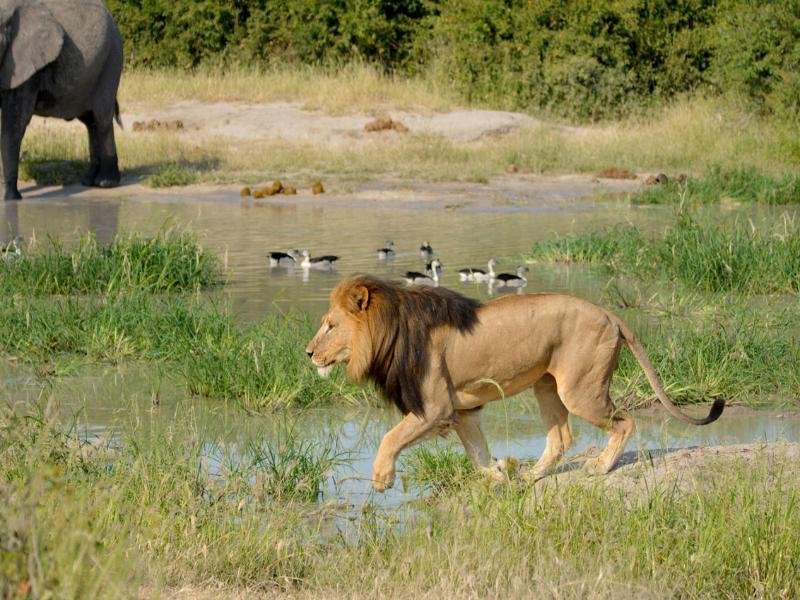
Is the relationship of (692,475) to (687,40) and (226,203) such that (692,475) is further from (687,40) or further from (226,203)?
(687,40)

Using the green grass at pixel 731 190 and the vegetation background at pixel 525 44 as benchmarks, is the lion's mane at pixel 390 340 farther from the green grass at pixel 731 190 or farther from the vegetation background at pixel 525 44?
the vegetation background at pixel 525 44

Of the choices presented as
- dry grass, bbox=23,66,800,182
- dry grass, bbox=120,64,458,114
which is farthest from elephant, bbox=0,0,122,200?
dry grass, bbox=120,64,458,114

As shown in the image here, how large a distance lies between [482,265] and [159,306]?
410 cm

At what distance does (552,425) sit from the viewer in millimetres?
6379

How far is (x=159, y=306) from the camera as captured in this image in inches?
384

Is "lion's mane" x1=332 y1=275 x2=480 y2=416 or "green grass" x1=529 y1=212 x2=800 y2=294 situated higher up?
"lion's mane" x1=332 y1=275 x2=480 y2=416

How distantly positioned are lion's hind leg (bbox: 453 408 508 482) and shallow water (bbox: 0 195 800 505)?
16cm

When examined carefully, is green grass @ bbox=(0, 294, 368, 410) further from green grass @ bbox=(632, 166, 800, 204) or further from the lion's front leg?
green grass @ bbox=(632, 166, 800, 204)

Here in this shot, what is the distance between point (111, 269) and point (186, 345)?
244 centimetres

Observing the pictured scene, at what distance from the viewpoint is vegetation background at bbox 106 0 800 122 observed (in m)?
23.5

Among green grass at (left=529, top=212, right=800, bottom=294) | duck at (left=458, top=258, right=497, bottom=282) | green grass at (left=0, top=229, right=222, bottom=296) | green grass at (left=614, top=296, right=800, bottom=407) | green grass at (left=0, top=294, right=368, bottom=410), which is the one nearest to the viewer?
green grass at (left=0, top=294, right=368, bottom=410)

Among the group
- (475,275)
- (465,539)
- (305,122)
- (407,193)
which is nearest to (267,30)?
(305,122)

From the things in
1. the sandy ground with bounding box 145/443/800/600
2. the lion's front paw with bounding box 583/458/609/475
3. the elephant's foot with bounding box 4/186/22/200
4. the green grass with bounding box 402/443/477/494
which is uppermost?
the sandy ground with bounding box 145/443/800/600

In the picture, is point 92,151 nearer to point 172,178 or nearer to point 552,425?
point 172,178
